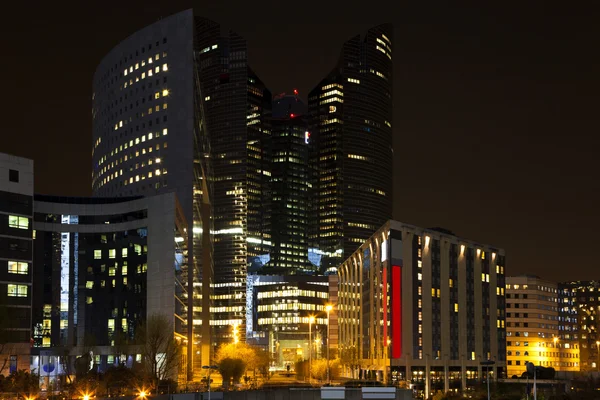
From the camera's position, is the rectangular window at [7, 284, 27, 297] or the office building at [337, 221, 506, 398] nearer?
the rectangular window at [7, 284, 27, 297]

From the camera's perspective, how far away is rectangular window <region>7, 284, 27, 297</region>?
11919 cm

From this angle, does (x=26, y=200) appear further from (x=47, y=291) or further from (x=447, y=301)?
(x=447, y=301)

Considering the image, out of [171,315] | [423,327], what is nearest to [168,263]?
[171,315]

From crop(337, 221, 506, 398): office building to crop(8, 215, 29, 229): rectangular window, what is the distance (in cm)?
8283

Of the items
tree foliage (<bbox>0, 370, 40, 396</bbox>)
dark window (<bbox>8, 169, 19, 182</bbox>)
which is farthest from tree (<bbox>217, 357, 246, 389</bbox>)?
tree foliage (<bbox>0, 370, 40, 396</bbox>)

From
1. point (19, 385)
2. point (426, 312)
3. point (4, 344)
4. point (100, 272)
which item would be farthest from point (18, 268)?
point (426, 312)

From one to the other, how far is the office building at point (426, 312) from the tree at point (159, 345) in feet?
167

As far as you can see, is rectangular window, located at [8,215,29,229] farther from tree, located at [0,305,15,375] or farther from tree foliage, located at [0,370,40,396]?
tree foliage, located at [0,370,40,396]

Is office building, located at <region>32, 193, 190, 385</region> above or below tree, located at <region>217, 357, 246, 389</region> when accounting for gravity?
above

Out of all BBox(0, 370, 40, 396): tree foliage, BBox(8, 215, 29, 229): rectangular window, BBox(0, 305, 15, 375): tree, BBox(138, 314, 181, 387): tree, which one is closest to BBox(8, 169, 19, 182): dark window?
BBox(8, 215, 29, 229): rectangular window

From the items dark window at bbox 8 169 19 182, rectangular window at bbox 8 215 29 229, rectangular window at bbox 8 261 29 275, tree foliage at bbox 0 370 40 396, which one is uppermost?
dark window at bbox 8 169 19 182

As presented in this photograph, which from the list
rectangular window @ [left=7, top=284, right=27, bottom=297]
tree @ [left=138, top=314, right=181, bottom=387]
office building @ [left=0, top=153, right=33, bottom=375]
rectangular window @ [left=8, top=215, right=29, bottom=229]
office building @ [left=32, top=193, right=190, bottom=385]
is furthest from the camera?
office building @ [left=32, top=193, right=190, bottom=385]

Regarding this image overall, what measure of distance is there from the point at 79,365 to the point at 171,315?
36.9 m

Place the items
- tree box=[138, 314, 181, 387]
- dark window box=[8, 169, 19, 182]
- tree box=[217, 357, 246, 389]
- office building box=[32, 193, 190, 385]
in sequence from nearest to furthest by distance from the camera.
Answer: dark window box=[8, 169, 19, 182], tree box=[138, 314, 181, 387], tree box=[217, 357, 246, 389], office building box=[32, 193, 190, 385]
